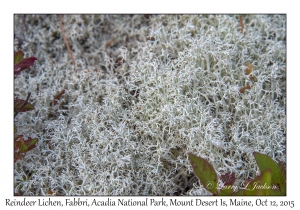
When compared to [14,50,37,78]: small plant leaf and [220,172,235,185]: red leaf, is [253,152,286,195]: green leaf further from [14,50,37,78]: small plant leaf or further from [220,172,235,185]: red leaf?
[14,50,37,78]: small plant leaf

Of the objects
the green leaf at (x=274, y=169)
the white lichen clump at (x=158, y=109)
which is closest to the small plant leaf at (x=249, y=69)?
the white lichen clump at (x=158, y=109)

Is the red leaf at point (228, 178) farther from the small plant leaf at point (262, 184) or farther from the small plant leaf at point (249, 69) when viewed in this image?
the small plant leaf at point (249, 69)

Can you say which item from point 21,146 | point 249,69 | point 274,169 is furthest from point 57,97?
point 274,169

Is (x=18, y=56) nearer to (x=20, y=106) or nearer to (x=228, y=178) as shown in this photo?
(x=20, y=106)

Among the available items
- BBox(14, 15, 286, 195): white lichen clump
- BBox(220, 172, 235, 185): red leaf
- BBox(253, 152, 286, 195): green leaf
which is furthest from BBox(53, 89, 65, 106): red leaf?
BBox(253, 152, 286, 195): green leaf
